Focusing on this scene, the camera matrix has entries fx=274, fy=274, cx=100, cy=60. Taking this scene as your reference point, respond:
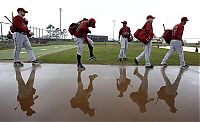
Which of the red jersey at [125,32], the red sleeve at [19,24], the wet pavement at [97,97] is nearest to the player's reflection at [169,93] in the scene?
the wet pavement at [97,97]

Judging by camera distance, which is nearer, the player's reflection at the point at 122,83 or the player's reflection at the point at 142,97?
the player's reflection at the point at 142,97

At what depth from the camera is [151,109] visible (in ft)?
13.6

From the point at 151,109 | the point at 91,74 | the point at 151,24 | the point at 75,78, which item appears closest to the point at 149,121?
the point at 151,109

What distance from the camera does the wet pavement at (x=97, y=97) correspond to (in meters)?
3.76

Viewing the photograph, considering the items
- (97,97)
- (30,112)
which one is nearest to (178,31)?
(97,97)

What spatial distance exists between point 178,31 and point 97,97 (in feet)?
18.4

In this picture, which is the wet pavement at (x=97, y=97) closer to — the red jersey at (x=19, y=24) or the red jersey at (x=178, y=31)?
the red jersey at (x=19, y=24)

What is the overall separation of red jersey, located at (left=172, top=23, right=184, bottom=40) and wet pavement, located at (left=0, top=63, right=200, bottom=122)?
2.48 m

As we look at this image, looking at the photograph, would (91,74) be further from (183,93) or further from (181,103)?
(181,103)

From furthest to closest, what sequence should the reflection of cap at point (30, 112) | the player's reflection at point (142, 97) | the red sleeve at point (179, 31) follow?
the red sleeve at point (179, 31) → the player's reflection at point (142, 97) → the reflection of cap at point (30, 112)

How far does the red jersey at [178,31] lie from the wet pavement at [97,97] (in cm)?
248

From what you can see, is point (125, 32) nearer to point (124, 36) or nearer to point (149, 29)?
point (124, 36)

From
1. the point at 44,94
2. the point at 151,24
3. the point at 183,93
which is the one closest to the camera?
the point at 44,94

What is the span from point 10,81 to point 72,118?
317 cm
